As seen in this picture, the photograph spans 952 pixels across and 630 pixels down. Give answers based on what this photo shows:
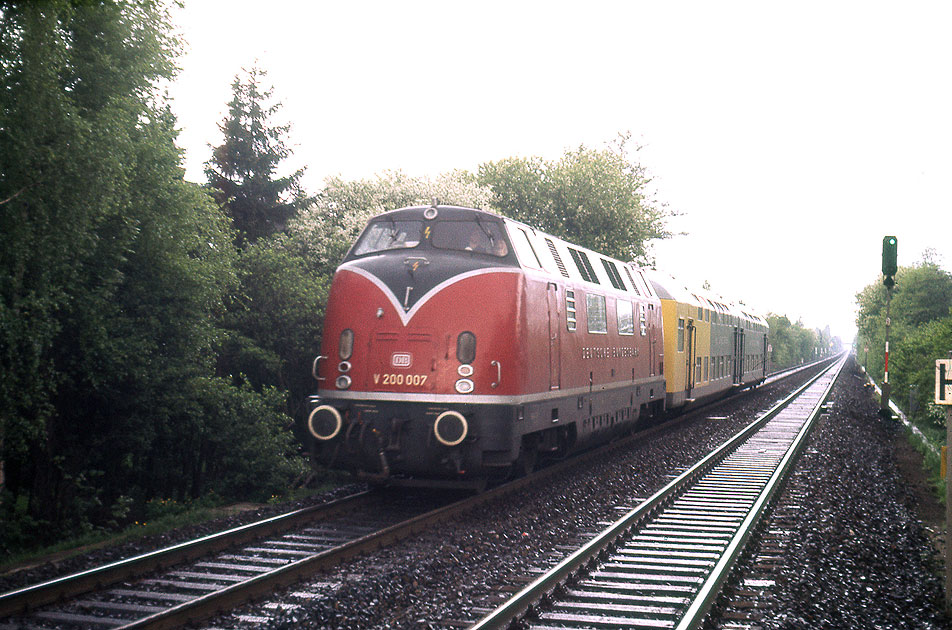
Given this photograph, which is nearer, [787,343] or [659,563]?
[659,563]

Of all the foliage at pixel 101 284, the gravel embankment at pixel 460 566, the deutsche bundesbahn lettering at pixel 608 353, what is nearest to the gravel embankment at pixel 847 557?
the gravel embankment at pixel 460 566

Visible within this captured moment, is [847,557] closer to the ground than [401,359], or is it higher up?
closer to the ground

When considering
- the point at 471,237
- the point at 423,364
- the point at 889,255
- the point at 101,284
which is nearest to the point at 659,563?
the point at 423,364

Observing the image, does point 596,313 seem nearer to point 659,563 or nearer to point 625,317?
point 625,317

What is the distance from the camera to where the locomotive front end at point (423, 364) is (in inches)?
398

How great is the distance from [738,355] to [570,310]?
2189cm

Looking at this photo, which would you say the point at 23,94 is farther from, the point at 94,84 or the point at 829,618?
the point at 829,618

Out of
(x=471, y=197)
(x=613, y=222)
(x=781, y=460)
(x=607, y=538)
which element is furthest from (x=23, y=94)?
(x=613, y=222)

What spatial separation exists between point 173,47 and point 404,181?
18.8 meters

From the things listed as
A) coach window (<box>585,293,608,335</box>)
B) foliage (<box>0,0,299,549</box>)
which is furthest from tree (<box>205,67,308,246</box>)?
coach window (<box>585,293,608,335</box>)

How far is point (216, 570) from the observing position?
25.7 feet

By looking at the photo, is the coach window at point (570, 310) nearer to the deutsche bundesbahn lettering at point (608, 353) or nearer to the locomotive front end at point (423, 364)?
the deutsche bundesbahn lettering at point (608, 353)

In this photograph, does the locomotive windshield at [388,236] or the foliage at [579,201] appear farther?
the foliage at [579,201]

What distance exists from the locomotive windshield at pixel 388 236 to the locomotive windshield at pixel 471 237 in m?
0.31
